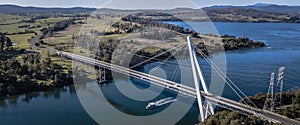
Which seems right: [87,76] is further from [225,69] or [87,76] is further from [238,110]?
[238,110]

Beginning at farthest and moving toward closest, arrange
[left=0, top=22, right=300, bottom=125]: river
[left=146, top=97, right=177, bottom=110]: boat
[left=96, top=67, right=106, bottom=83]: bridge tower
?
[left=96, top=67, right=106, bottom=83]: bridge tower < [left=146, top=97, right=177, bottom=110]: boat < [left=0, top=22, right=300, bottom=125]: river

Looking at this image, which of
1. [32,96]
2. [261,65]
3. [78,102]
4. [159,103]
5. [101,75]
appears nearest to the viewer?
[159,103]

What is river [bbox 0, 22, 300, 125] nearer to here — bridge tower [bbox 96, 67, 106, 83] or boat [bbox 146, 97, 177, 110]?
boat [bbox 146, 97, 177, 110]

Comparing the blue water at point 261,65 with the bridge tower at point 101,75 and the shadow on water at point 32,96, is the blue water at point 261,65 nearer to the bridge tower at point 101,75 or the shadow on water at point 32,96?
the bridge tower at point 101,75

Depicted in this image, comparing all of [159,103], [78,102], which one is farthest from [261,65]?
[78,102]

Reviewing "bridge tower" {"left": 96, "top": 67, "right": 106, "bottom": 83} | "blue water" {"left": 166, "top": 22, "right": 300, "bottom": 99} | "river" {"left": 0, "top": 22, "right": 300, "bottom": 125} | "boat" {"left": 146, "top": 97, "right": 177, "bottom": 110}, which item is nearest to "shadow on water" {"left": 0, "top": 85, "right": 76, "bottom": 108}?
"river" {"left": 0, "top": 22, "right": 300, "bottom": 125}

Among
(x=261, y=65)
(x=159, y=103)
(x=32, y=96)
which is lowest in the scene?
(x=32, y=96)

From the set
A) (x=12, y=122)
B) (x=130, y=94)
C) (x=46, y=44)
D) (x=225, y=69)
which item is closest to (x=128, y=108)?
(x=130, y=94)

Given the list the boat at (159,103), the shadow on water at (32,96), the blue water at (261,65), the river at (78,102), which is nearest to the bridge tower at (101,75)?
the river at (78,102)

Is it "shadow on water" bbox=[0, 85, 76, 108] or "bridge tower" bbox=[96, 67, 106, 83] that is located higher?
"bridge tower" bbox=[96, 67, 106, 83]

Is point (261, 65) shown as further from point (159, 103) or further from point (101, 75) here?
point (101, 75)

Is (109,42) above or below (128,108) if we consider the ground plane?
above
